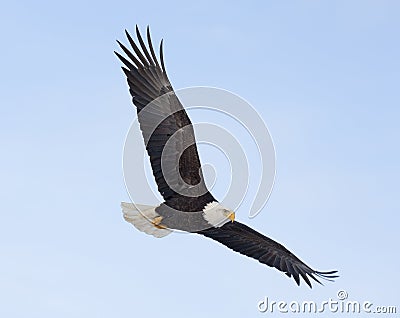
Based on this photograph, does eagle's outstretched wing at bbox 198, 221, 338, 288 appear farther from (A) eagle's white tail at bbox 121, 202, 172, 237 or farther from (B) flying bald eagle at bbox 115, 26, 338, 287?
(A) eagle's white tail at bbox 121, 202, 172, 237

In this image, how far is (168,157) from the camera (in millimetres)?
9922

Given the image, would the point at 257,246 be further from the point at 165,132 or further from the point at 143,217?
the point at 165,132

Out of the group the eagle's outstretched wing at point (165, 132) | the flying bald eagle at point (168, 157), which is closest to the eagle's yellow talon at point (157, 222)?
the flying bald eagle at point (168, 157)

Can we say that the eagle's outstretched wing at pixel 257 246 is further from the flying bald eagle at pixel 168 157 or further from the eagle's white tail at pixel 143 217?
the eagle's white tail at pixel 143 217

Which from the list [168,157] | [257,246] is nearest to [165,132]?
[168,157]

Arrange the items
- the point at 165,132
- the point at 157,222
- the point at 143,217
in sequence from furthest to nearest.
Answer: the point at 143,217 < the point at 157,222 < the point at 165,132

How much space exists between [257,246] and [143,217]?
1.62m

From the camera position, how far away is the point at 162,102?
998 centimetres

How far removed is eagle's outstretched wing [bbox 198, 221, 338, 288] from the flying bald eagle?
0.64 ft

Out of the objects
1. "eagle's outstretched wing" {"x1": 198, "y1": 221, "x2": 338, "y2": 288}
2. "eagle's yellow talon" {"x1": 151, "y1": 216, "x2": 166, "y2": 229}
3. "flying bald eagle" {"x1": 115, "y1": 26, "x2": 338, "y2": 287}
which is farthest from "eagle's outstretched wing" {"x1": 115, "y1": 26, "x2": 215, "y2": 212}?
"eagle's outstretched wing" {"x1": 198, "y1": 221, "x2": 338, "y2": 288}

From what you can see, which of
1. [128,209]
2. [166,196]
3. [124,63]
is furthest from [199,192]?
[124,63]

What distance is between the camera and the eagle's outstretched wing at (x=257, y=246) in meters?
10.9

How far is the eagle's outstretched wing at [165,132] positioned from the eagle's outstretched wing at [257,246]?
0.86m

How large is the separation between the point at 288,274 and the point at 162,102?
9.32 feet
